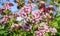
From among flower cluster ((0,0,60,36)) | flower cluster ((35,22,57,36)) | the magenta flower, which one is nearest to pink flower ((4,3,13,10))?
flower cluster ((0,0,60,36))

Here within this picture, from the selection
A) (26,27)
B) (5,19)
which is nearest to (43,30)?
(26,27)

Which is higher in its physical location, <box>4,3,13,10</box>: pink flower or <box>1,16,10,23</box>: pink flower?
<box>4,3,13,10</box>: pink flower

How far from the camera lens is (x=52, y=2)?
409 centimetres

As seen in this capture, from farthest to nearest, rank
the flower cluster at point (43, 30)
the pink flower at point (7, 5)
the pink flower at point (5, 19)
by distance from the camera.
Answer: the pink flower at point (7, 5)
the pink flower at point (5, 19)
the flower cluster at point (43, 30)

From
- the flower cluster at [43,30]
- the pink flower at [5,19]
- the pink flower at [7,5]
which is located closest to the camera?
the flower cluster at [43,30]

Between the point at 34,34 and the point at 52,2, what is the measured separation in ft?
2.57

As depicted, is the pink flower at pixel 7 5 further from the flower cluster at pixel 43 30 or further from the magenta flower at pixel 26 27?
the flower cluster at pixel 43 30

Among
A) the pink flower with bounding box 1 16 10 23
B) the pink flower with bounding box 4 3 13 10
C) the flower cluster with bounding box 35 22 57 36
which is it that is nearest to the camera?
the flower cluster with bounding box 35 22 57 36

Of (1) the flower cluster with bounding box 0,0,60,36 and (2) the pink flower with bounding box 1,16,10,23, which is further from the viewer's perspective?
(2) the pink flower with bounding box 1,16,10,23

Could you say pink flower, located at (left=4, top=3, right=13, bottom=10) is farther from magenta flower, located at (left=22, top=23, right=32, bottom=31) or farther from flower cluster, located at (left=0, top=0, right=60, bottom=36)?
magenta flower, located at (left=22, top=23, right=32, bottom=31)

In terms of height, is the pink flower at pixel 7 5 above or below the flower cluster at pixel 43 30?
above

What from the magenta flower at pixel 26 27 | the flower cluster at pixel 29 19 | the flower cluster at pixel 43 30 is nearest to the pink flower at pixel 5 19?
the flower cluster at pixel 29 19

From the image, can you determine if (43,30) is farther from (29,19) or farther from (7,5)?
(7,5)

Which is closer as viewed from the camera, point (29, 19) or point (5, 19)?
point (29, 19)
